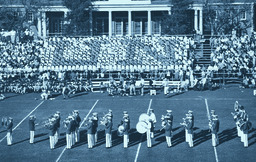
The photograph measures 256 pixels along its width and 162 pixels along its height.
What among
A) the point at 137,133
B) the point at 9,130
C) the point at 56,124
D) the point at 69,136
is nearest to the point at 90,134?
the point at 69,136

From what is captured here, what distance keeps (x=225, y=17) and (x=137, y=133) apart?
28.5 m

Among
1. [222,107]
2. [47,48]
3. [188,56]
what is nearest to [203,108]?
[222,107]

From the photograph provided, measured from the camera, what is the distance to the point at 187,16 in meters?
50.8

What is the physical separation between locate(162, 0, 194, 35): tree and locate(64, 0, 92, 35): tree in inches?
318

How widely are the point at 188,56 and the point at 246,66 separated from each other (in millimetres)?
5384

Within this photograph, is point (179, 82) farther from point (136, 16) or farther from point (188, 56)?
point (136, 16)

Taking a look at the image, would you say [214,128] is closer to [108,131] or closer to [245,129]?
[245,129]

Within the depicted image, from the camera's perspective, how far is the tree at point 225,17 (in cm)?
5028

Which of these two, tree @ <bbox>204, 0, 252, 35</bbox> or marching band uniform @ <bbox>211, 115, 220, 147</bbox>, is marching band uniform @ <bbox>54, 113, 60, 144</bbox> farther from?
tree @ <bbox>204, 0, 252, 35</bbox>

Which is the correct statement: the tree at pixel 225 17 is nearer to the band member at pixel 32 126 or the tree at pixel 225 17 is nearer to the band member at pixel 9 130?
the band member at pixel 32 126

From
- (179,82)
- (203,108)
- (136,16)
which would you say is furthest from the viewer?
(136,16)

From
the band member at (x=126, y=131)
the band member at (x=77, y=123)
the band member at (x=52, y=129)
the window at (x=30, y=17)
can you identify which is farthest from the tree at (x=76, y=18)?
the band member at (x=126, y=131)

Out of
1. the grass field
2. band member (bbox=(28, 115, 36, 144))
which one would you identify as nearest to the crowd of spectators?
the grass field

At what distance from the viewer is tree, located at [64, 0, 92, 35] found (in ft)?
163
